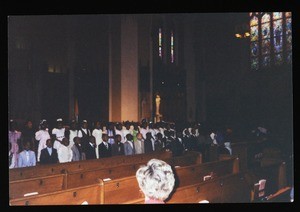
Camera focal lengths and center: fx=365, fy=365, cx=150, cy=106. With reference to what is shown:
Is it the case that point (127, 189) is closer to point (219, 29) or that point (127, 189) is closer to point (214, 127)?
point (214, 127)

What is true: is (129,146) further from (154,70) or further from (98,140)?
(154,70)

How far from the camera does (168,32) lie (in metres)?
7.82

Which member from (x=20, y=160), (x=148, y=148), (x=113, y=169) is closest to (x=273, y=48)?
(x=148, y=148)

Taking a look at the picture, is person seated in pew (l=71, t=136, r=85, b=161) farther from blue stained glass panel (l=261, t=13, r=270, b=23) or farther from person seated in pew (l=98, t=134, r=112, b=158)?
blue stained glass panel (l=261, t=13, r=270, b=23)

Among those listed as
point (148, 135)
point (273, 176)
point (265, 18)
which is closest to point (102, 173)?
point (148, 135)

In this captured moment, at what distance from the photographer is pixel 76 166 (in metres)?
5.79

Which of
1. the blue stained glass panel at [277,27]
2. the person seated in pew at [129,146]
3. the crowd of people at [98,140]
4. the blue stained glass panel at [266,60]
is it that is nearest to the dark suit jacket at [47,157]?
the crowd of people at [98,140]

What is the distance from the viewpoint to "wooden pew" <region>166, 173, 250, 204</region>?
470 centimetres

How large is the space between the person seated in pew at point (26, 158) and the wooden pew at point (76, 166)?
602 millimetres

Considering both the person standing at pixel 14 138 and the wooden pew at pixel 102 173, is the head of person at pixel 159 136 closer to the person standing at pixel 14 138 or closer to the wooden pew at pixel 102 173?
the wooden pew at pixel 102 173

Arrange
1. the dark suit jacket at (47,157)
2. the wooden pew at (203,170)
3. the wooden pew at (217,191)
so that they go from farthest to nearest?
the dark suit jacket at (47,157)
the wooden pew at (203,170)
the wooden pew at (217,191)

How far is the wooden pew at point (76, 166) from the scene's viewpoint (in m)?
5.20

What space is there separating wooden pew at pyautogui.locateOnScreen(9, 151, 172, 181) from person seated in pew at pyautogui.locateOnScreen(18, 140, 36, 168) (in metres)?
0.60
